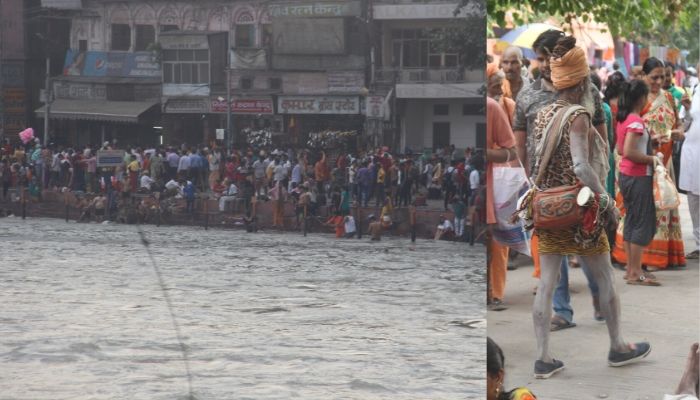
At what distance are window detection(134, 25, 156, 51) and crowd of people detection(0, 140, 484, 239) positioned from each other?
18 centimetres

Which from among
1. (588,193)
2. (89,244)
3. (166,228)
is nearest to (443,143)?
(166,228)

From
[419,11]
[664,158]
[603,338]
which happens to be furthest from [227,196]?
[664,158]

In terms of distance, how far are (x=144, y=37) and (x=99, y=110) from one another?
0.15 m

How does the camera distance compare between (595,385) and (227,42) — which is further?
(595,385)

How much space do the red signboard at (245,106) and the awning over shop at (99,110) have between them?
4.2 inches

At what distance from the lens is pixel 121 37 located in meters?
2.02

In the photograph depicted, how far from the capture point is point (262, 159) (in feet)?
6.73

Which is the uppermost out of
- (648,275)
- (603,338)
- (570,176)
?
(570,176)

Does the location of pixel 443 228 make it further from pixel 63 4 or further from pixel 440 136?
pixel 63 4

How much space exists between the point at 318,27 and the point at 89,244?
0.58 metres

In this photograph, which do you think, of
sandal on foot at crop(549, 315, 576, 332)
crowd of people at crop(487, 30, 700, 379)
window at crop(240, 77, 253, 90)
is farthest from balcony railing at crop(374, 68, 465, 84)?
sandal on foot at crop(549, 315, 576, 332)

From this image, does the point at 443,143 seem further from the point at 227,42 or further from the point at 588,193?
the point at 588,193

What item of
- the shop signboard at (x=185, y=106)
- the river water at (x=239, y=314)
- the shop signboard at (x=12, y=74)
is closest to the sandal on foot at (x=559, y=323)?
the river water at (x=239, y=314)

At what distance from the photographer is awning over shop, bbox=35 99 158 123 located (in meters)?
2.02
